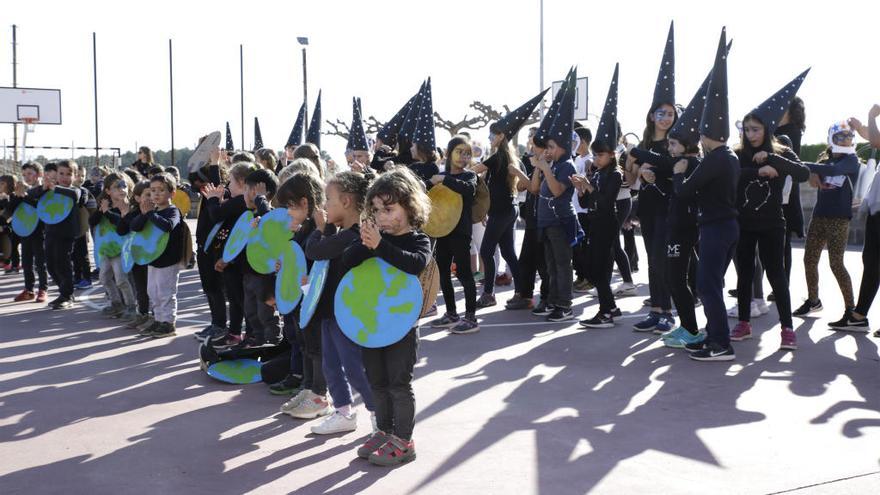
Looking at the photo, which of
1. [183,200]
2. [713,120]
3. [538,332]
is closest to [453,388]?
[538,332]

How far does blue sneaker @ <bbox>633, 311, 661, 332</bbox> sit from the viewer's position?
7.43 metres

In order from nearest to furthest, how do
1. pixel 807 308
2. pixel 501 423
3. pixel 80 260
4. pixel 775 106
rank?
1. pixel 501 423
2. pixel 775 106
3. pixel 807 308
4. pixel 80 260

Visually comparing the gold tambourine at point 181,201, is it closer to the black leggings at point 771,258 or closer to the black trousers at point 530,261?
the black trousers at point 530,261

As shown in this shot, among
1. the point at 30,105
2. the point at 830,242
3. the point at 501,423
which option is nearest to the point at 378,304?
the point at 501,423

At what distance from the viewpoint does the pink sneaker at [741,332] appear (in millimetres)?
6949

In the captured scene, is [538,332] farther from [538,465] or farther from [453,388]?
[538,465]

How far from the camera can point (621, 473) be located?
12.9 ft

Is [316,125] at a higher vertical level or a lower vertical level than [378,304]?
higher

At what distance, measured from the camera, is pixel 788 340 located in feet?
21.5

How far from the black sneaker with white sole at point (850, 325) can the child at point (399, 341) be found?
481 centimetres

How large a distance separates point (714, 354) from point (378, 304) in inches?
127

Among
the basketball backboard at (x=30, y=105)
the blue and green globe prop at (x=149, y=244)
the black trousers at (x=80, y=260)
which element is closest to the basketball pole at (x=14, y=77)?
the basketball backboard at (x=30, y=105)

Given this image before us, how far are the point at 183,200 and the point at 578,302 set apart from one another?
4.79 m

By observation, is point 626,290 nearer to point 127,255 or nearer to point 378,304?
point 127,255
